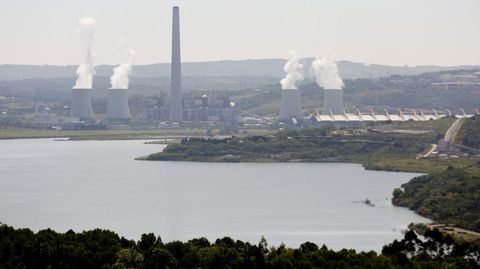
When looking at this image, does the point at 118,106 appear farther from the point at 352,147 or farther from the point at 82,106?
the point at 352,147

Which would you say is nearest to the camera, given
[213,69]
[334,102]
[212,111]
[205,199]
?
[205,199]

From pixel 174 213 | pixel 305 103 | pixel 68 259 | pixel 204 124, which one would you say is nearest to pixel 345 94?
pixel 305 103

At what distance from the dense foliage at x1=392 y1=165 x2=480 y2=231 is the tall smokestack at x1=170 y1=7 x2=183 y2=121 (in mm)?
38761

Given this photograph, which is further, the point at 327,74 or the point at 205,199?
the point at 327,74

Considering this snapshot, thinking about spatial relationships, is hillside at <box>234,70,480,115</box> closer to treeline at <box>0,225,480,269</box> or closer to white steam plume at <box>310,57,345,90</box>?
white steam plume at <box>310,57,345,90</box>

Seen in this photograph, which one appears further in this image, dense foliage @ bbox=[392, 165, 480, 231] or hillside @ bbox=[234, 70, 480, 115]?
hillside @ bbox=[234, 70, 480, 115]

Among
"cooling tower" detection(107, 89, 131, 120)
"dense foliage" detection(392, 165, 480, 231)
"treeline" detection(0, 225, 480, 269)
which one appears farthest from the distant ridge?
"treeline" detection(0, 225, 480, 269)

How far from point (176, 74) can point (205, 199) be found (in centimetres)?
4359

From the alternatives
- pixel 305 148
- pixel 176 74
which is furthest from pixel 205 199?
pixel 176 74

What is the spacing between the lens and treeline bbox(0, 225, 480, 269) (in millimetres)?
20734

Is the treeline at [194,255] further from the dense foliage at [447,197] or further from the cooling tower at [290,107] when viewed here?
the cooling tower at [290,107]

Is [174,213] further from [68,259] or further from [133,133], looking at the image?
[133,133]

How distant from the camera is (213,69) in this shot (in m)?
186

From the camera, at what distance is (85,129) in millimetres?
76250
